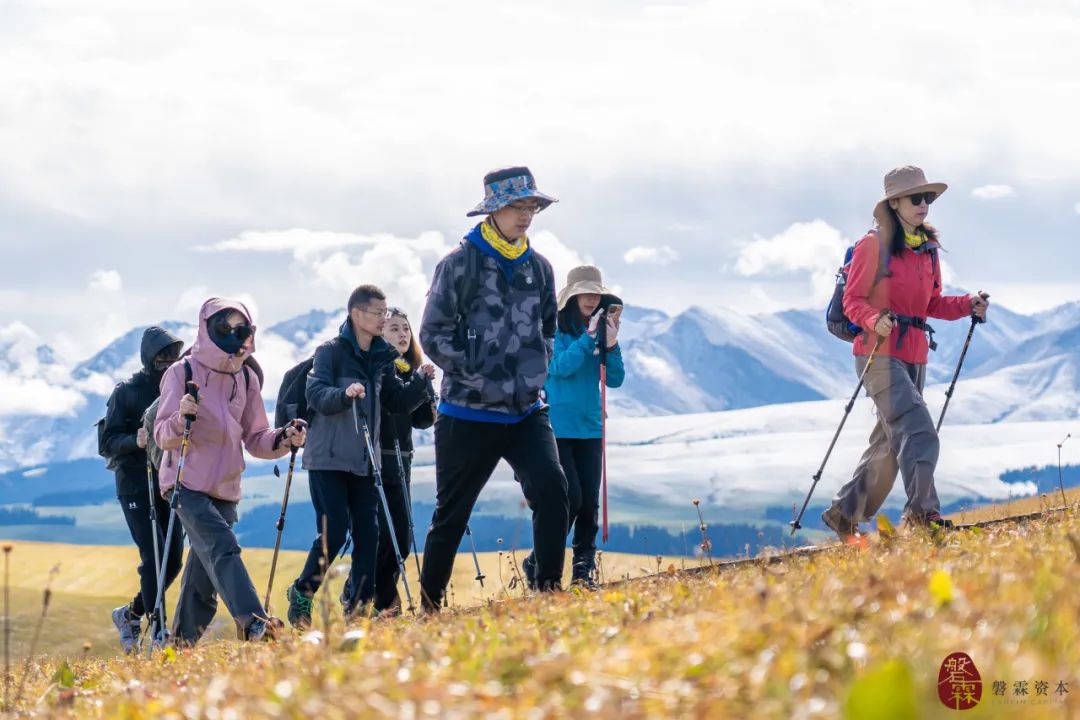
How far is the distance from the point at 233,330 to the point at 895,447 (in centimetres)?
577

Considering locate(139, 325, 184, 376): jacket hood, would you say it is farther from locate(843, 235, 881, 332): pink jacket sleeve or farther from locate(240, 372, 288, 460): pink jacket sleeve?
locate(843, 235, 881, 332): pink jacket sleeve

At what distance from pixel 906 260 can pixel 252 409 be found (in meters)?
5.84

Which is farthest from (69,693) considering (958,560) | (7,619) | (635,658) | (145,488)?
(145,488)

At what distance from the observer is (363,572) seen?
10938 millimetres

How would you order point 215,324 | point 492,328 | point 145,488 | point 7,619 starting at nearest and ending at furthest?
point 7,619 → point 492,328 → point 215,324 → point 145,488

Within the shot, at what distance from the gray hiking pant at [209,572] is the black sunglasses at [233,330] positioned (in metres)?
1.33

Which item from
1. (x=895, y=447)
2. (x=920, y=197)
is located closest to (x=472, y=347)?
(x=895, y=447)

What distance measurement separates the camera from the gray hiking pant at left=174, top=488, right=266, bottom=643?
9.07 m

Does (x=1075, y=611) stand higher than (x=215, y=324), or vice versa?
(x=215, y=324)

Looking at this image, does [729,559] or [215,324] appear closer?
[729,559]

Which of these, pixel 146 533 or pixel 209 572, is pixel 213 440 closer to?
pixel 209 572

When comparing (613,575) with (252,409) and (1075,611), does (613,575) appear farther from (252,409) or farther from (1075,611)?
(1075,611)

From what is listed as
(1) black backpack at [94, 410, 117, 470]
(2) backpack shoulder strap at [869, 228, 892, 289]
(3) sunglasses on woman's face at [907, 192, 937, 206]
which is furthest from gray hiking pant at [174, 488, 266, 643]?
(3) sunglasses on woman's face at [907, 192, 937, 206]

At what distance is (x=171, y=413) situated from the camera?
31.4ft
